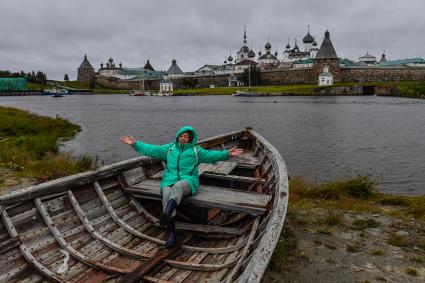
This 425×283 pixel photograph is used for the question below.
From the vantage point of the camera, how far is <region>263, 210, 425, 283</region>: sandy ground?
6035mm

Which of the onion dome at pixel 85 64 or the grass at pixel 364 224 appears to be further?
the onion dome at pixel 85 64

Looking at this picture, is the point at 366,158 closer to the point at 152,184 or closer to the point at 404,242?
the point at 404,242

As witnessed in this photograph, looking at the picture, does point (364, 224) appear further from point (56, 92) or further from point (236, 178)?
point (56, 92)

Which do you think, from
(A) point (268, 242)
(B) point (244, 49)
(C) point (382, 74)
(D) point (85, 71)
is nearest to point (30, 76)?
(D) point (85, 71)

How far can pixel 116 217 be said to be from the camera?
6242 millimetres

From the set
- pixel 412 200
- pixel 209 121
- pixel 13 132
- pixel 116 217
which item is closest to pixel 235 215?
pixel 116 217

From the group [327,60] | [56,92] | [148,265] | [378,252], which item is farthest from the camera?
[56,92]

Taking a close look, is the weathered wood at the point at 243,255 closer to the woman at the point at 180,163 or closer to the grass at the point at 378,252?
the woman at the point at 180,163

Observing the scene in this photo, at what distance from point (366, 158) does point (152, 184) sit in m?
18.0

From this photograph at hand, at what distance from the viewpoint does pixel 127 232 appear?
20.1 ft

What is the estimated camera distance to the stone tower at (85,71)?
625 ft

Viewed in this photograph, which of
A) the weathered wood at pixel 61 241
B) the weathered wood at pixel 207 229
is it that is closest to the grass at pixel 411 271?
the weathered wood at pixel 207 229

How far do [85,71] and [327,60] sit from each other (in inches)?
5144

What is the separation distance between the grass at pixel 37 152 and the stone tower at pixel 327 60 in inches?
4040
